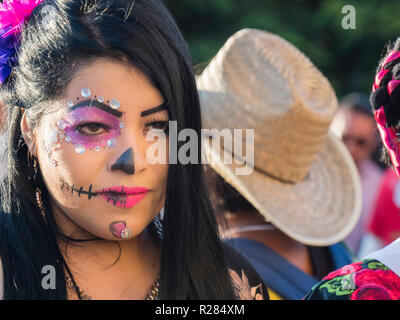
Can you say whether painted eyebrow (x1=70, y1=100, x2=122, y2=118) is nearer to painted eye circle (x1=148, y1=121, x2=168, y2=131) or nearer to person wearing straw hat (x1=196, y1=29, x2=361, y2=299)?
painted eye circle (x1=148, y1=121, x2=168, y2=131)

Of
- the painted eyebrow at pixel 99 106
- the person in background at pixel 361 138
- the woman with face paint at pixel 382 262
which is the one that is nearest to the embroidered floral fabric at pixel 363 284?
the woman with face paint at pixel 382 262

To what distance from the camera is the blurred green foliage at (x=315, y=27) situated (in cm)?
820

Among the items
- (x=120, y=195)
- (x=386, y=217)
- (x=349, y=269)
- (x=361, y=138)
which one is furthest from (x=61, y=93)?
(x=361, y=138)

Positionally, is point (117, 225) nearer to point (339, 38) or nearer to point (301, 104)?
point (301, 104)

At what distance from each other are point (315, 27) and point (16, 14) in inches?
286

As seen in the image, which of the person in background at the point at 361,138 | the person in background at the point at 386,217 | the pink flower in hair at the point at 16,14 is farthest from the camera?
the person in background at the point at 361,138

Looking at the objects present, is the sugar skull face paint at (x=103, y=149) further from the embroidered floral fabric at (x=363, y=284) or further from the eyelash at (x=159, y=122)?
the embroidered floral fabric at (x=363, y=284)

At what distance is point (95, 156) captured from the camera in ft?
5.87

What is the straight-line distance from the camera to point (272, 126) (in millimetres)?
2824

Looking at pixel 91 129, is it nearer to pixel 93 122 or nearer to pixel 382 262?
pixel 93 122

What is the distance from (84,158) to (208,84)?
129 cm

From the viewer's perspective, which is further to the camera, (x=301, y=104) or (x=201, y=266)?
(x=301, y=104)

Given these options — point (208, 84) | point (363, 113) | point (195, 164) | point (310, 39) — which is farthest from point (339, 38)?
point (195, 164)

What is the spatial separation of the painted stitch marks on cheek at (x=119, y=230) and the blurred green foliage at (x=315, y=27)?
19.5ft
